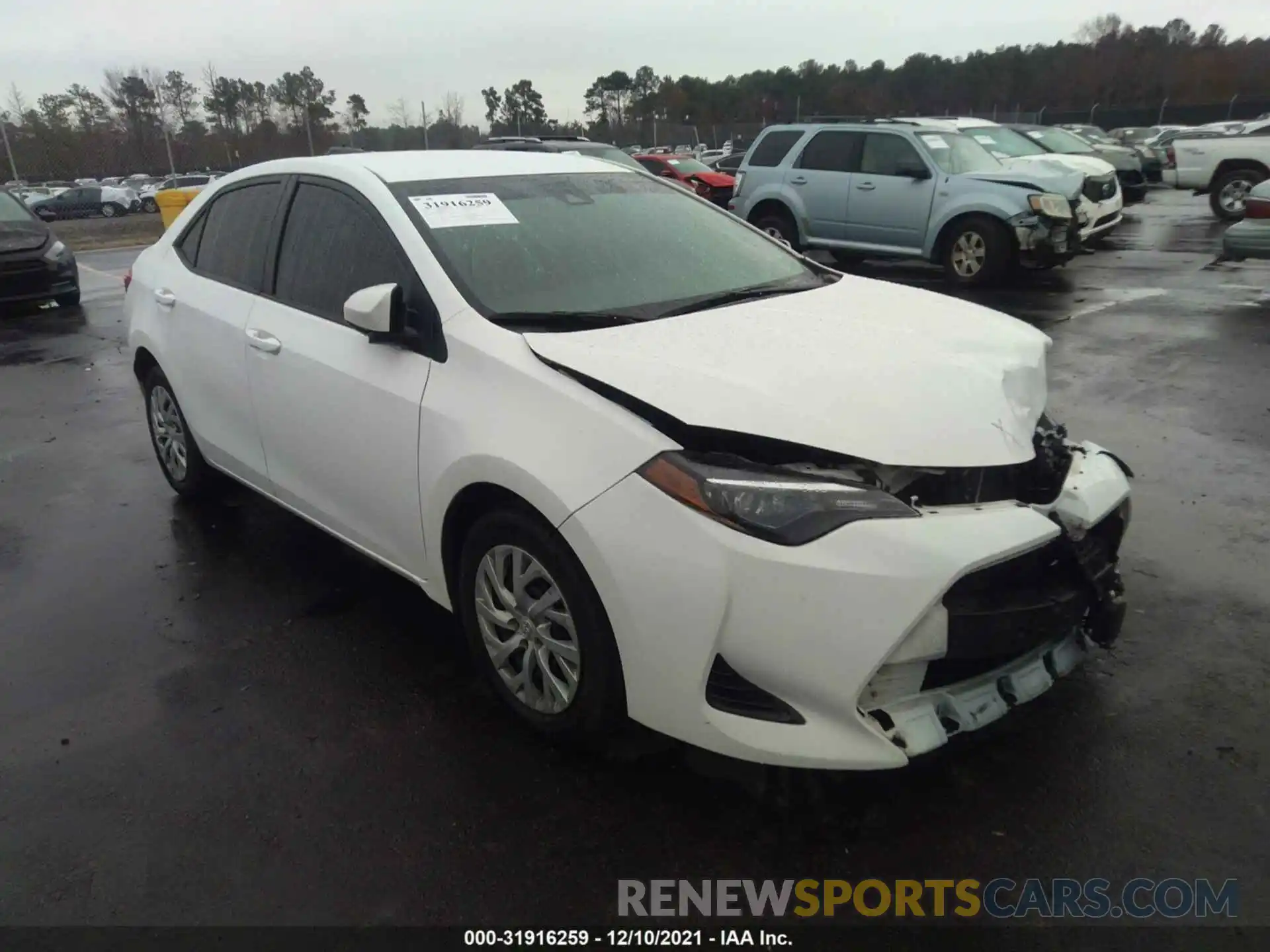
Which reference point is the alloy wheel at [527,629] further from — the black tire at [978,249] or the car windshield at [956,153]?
the car windshield at [956,153]

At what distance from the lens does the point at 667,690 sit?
8.04 feet

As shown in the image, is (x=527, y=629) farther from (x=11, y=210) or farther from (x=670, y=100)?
(x=670, y=100)

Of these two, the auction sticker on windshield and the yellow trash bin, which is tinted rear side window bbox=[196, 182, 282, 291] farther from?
the yellow trash bin

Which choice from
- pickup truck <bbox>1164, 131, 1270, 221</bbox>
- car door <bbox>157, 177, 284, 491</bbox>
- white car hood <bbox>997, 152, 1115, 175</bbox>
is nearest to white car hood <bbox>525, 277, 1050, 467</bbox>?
car door <bbox>157, 177, 284, 491</bbox>

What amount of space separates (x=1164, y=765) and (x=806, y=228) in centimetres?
1021

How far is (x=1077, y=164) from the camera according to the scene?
38.8ft

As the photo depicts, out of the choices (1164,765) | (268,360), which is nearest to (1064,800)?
(1164,765)

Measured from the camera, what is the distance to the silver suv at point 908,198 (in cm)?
1041

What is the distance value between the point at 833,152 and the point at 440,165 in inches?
360

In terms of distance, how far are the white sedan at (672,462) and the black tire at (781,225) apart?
872cm

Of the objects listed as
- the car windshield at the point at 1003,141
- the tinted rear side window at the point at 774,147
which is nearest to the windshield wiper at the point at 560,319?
the tinted rear side window at the point at 774,147

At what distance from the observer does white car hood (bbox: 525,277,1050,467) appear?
2.45 m

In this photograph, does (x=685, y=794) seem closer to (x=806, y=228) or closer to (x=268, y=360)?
(x=268, y=360)

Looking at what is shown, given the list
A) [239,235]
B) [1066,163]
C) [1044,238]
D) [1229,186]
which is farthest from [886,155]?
[239,235]
